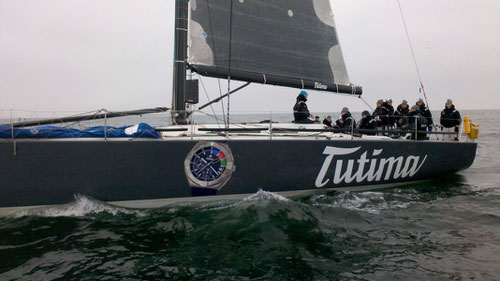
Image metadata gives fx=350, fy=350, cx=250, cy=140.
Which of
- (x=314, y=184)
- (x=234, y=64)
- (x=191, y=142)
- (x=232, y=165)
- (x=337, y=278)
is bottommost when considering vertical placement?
(x=337, y=278)

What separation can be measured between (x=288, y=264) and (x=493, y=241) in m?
2.63

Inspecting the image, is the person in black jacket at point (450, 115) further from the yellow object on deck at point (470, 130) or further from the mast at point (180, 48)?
the mast at point (180, 48)

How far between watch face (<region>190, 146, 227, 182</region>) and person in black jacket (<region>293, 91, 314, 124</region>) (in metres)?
2.88

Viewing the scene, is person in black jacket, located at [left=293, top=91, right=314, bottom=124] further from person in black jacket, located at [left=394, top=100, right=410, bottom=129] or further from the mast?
the mast

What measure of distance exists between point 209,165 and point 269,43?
11.0 feet

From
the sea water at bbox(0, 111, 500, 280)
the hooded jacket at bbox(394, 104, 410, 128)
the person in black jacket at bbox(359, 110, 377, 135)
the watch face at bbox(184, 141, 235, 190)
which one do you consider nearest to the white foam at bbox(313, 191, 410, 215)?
the sea water at bbox(0, 111, 500, 280)

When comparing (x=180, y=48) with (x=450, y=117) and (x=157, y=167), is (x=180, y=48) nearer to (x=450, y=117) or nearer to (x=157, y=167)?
(x=157, y=167)

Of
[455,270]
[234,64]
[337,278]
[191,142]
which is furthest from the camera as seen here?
[234,64]

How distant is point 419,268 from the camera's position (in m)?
3.43

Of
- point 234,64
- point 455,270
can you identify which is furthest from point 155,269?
point 234,64

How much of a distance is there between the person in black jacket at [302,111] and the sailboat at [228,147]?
0.22 meters

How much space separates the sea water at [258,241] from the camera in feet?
10.8

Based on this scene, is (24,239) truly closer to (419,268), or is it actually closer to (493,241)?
(419,268)

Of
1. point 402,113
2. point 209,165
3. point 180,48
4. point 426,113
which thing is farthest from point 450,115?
point 180,48
